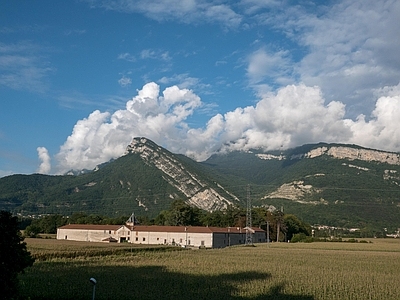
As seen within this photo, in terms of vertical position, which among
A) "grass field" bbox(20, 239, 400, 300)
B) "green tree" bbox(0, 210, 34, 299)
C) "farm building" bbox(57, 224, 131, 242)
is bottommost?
"farm building" bbox(57, 224, 131, 242)

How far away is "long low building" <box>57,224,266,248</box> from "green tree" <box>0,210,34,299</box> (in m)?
78.7

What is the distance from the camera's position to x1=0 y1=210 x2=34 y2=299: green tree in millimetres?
14588

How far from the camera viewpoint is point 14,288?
14906mm

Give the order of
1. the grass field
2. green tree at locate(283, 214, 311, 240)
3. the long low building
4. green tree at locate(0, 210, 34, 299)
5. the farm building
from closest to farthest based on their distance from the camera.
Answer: green tree at locate(0, 210, 34, 299)
the grass field
the long low building
the farm building
green tree at locate(283, 214, 311, 240)

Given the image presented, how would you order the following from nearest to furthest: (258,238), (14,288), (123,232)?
(14,288)
(123,232)
(258,238)

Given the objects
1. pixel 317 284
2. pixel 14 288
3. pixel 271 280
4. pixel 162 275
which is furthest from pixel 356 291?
pixel 14 288

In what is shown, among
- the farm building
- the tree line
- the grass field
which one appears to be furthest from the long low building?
the grass field

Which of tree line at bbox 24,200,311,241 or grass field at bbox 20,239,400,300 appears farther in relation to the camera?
tree line at bbox 24,200,311,241

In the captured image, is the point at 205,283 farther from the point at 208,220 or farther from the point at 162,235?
the point at 208,220

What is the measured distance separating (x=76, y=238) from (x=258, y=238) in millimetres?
46505

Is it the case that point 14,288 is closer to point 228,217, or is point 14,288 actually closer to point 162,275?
point 162,275

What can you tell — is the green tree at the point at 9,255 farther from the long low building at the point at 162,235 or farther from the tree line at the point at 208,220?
the tree line at the point at 208,220

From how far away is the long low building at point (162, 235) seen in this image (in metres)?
94.5

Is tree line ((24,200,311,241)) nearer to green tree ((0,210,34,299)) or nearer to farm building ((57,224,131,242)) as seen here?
farm building ((57,224,131,242))
